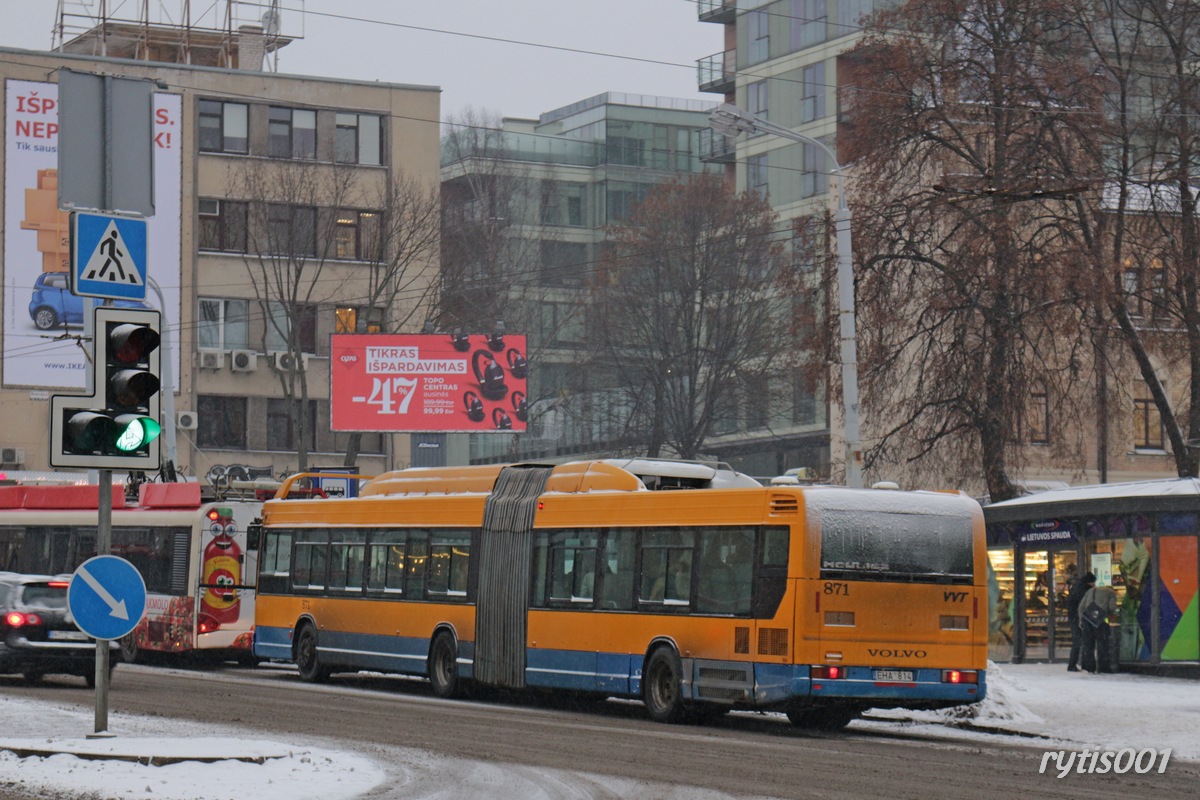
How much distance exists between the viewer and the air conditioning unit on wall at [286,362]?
59.7 metres

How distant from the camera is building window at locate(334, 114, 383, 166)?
64000 millimetres

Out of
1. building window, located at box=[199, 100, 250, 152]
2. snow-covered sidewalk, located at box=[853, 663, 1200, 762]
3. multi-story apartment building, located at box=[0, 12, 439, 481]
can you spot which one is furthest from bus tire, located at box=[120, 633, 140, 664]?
building window, located at box=[199, 100, 250, 152]

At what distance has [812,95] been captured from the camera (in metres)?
73.9

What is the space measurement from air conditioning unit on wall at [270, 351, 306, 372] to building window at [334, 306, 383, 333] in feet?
5.31

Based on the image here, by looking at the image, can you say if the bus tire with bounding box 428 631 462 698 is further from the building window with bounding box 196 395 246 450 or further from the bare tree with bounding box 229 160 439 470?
the building window with bounding box 196 395 246 450

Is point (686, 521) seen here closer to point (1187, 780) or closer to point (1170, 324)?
point (1187, 780)

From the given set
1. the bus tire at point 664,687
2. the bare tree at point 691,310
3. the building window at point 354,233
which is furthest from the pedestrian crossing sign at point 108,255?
the building window at point 354,233

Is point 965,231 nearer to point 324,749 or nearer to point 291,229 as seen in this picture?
point 324,749

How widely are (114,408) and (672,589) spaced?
8.55 m

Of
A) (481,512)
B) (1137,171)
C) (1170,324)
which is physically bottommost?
(481,512)

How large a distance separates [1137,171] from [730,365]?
26.3m

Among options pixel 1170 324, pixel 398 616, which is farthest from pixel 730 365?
pixel 398 616

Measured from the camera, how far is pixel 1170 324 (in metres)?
38.7

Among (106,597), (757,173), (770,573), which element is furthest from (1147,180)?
(757,173)
